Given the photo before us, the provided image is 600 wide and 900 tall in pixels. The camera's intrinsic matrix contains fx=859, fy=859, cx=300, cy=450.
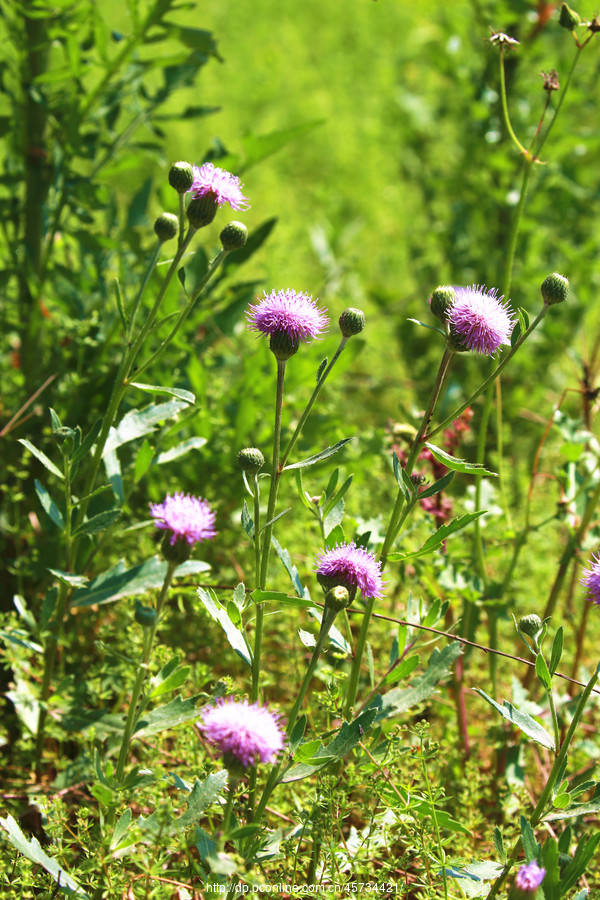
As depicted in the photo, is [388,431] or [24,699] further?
[388,431]

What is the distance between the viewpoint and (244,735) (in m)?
0.97

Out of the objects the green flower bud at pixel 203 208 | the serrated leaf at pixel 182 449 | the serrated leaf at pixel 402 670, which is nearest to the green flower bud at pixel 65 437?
the serrated leaf at pixel 182 449

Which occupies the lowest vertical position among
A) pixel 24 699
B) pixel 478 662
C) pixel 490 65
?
pixel 478 662

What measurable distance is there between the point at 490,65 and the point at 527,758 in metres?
1.91

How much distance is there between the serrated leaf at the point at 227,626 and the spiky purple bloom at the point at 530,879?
42 cm

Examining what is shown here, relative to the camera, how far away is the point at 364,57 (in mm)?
5566

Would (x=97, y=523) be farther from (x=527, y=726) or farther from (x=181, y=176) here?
(x=527, y=726)

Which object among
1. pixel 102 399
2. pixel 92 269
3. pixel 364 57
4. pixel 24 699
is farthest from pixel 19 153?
pixel 364 57

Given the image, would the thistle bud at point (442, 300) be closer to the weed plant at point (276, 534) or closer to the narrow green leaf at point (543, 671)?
the weed plant at point (276, 534)

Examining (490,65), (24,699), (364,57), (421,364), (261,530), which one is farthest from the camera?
(364,57)

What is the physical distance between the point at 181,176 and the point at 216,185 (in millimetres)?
63

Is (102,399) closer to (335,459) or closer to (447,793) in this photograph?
(335,459)

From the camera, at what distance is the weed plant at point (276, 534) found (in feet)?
3.70

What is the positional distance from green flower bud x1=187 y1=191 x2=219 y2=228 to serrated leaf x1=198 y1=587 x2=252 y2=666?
1.70 ft
